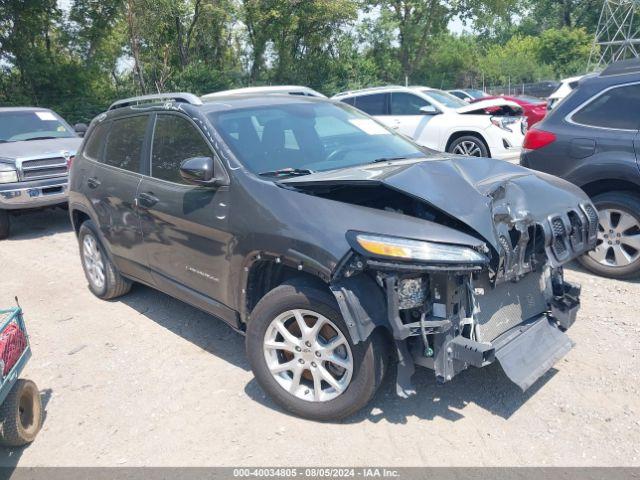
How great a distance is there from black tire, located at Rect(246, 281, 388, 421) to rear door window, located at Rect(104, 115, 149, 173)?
1.95 meters

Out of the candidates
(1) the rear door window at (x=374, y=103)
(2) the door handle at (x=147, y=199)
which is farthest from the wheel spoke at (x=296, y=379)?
(1) the rear door window at (x=374, y=103)

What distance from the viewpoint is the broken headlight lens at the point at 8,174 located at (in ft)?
27.4

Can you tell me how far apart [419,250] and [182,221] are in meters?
1.85

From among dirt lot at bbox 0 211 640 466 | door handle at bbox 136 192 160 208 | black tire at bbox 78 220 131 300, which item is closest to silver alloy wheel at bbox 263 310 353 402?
dirt lot at bbox 0 211 640 466

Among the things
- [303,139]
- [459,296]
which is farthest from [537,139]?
[459,296]

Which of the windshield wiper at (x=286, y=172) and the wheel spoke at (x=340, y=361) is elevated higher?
the windshield wiper at (x=286, y=172)

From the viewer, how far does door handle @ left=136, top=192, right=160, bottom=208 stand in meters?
4.31

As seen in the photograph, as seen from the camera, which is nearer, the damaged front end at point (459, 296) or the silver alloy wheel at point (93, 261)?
the damaged front end at point (459, 296)

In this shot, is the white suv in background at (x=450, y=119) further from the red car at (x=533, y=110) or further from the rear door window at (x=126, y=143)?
the rear door window at (x=126, y=143)

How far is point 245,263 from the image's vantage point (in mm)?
3574

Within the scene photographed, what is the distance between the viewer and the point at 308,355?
10.9ft

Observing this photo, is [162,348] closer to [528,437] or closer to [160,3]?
[528,437]

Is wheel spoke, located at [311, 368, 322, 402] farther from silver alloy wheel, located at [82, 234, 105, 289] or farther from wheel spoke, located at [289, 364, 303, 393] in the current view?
silver alloy wheel, located at [82, 234, 105, 289]

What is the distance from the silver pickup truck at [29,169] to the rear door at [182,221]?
483cm
